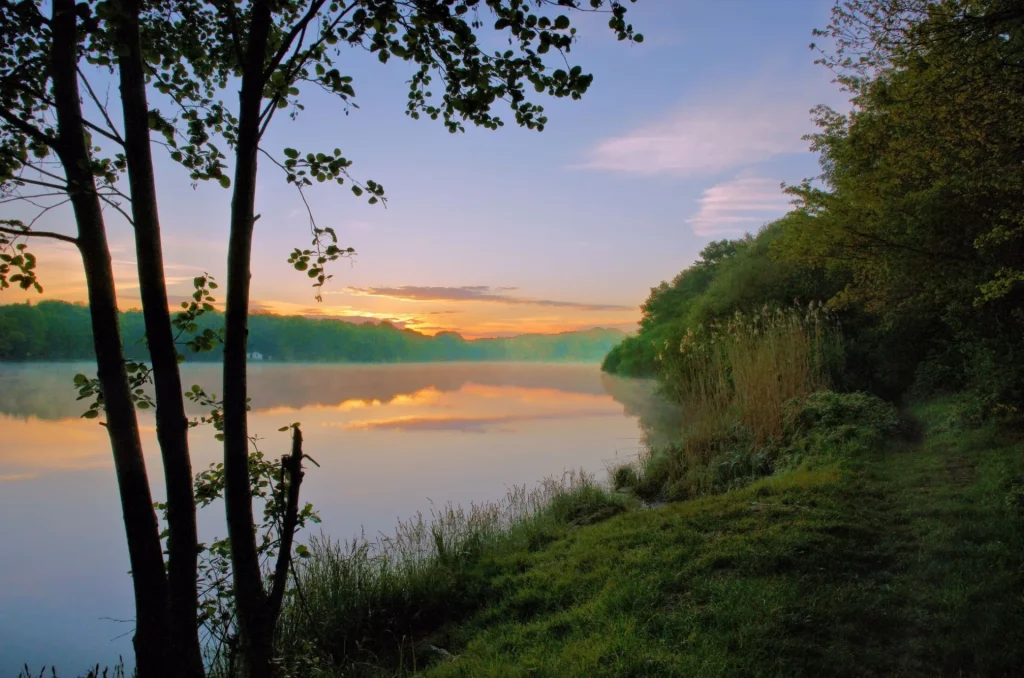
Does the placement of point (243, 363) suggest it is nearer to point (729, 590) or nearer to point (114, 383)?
point (114, 383)

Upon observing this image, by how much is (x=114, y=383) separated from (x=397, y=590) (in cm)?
312

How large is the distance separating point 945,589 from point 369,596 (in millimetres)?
3670

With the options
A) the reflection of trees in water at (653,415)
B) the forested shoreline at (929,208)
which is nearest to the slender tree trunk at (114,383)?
the forested shoreline at (929,208)

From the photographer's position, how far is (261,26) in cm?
197

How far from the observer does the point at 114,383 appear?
1997mm

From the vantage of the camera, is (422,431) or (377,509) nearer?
(377,509)

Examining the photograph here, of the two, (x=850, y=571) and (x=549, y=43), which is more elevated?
(x=549, y=43)

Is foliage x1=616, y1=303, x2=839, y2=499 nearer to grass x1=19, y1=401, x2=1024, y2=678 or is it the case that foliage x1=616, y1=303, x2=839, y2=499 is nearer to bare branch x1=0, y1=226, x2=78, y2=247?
grass x1=19, y1=401, x2=1024, y2=678

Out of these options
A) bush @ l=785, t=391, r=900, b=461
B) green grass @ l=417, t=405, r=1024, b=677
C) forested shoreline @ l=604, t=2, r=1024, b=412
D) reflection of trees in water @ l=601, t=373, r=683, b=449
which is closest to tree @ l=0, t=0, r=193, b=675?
green grass @ l=417, t=405, r=1024, b=677

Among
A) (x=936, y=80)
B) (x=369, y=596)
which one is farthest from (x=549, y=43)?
(x=936, y=80)

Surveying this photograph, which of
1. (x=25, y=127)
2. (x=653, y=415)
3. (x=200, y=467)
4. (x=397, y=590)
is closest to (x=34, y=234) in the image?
(x=25, y=127)

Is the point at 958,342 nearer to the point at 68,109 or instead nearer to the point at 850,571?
the point at 850,571

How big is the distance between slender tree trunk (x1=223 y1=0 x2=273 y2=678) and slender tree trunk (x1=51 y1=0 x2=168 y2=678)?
291mm

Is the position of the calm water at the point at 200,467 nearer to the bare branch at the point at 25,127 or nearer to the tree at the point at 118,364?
the tree at the point at 118,364
